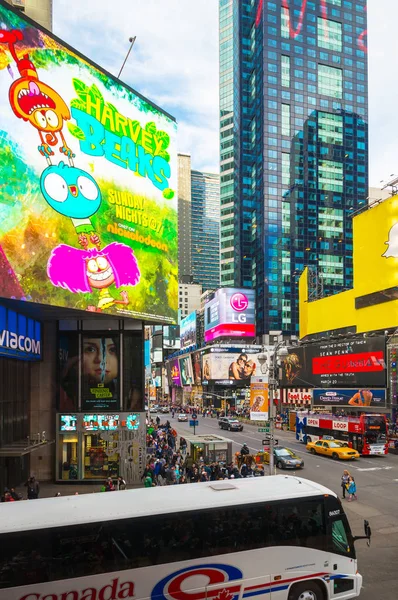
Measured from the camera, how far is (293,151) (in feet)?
452

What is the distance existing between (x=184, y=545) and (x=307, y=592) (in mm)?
3260

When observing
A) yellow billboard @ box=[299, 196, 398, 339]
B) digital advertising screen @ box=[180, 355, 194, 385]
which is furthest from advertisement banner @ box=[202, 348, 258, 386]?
yellow billboard @ box=[299, 196, 398, 339]

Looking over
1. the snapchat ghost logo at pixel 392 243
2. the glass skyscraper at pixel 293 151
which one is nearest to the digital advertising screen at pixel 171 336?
the glass skyscraper at pixel 293 151

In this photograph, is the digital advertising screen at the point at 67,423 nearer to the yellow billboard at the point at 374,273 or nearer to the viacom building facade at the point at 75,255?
the viacom building facade at the point at 75,255

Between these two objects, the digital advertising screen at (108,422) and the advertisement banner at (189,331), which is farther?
the advertisement banner at (189,331)

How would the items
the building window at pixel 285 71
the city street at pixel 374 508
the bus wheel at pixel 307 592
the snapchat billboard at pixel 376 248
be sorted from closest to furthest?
1. the bus wheel at pixel 307 592
2. the city street at pixel 374 508
3. the snapchat billboard at pixel 376 248
4. the building window at pixel 285 71

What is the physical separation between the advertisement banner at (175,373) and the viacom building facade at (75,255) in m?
107

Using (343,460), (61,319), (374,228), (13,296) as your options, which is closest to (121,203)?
(61,319)

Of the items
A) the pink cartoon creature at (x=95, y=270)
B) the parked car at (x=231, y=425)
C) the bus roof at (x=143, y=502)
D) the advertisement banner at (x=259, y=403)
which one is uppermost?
the pink cartoon creature at (x=95, y=270)

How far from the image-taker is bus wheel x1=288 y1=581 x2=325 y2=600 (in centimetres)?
1134

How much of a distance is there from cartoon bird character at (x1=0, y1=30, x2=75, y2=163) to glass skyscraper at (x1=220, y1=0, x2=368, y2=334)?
363 ft

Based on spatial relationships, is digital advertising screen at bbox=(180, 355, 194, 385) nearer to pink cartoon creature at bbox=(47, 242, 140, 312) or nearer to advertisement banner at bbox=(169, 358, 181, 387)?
advertisement banner at bbox=(169, 358, 181, 387)

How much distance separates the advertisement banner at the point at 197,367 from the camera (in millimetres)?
112162

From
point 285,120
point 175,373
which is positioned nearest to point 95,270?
point 175,373
